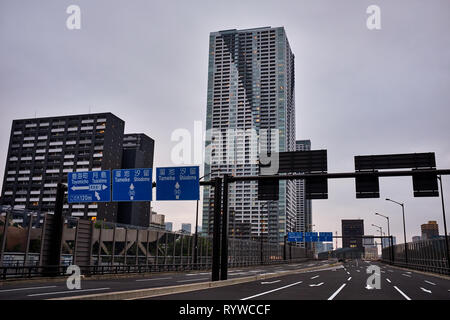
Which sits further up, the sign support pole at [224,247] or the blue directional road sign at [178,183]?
the blue directional road sign at [178,183]

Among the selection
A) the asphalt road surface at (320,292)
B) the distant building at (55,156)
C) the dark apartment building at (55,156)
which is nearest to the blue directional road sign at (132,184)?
the asphalt road surface at (320,292)

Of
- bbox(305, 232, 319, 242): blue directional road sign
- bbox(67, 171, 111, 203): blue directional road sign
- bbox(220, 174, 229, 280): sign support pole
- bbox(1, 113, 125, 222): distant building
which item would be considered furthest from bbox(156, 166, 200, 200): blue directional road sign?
bbox(1, 113, 125, 222): distant building

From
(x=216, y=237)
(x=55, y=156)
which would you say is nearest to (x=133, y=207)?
(x=55, y=156)

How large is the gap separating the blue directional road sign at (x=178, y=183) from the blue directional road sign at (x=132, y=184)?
0.80 m

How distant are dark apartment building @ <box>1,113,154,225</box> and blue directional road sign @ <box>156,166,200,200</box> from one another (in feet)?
461

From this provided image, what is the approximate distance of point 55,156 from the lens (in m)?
170

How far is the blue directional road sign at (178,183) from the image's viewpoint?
27.3 metres

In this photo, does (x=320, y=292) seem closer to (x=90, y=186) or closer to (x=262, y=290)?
(x=262, y=290)

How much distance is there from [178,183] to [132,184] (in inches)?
131

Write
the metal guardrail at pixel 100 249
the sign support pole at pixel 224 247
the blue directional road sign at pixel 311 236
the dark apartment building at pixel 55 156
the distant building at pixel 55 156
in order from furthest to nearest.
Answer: the dark apartment building at pixel 55 156 → the distant building at pixel 55 156 → the blue directional road sign at pixel 311 236 → the metal guardrail at pixel 100 249 → the sign support pole at pixel 224 247

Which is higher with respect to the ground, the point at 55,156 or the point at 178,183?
the point at 55,156

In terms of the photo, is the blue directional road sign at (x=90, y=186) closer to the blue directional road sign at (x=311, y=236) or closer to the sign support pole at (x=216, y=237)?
the sign support pole at (x=216, y=237)

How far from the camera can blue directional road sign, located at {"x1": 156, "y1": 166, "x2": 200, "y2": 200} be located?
2728 cm
